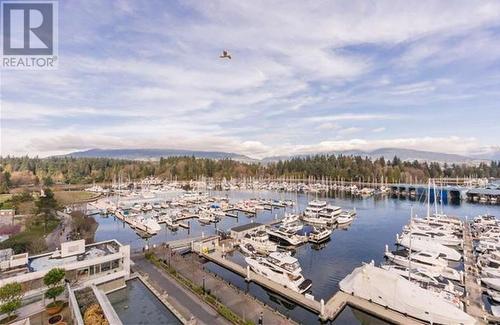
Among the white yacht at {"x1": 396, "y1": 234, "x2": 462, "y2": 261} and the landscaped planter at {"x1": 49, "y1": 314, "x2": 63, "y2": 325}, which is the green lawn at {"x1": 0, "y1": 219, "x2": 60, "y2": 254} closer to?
the landscaped planter at {"x1": 49, "y1": 314, "x2": 63, "y2": 325}

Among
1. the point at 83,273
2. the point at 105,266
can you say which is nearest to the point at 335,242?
the point at 105,266

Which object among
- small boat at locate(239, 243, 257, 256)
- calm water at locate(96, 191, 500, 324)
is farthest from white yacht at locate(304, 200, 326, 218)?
small boat at locate(239, 243, 257, 256)

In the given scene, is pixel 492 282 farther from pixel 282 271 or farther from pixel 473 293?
pixel 282 271

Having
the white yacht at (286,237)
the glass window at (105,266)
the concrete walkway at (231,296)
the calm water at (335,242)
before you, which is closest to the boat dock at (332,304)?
the calm water at (335,242)

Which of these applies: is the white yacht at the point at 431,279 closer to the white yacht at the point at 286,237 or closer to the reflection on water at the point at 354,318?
the reflection on water at the point at 354,318

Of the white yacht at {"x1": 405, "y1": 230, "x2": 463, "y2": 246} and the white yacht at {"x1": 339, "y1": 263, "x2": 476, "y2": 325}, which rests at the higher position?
the white yacht at {"x1": 339, "y1": 263, "x2": 476, "y2": 325}

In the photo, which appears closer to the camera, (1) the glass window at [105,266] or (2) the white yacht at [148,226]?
(1) the glass window at [105,266]
